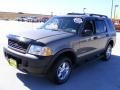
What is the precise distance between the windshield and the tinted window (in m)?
1.01

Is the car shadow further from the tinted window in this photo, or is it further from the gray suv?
the tinted window

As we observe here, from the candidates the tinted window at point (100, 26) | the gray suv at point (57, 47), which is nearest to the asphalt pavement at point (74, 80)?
the gray suv at point (57, 47)

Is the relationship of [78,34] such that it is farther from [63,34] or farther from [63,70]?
[63,70]

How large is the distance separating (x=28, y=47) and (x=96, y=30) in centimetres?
286

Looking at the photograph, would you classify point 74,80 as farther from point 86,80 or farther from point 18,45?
point 18,45

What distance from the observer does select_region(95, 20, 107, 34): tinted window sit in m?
6.73

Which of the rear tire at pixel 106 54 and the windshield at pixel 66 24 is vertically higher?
the windshield at pixel 66 24

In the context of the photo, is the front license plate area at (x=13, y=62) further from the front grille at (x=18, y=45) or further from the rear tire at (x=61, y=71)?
the rear tire at (x=61, y=71)

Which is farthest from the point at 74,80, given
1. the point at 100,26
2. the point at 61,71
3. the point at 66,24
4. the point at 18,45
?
the point at 100,26

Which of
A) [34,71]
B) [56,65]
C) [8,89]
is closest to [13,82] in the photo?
[8,89]

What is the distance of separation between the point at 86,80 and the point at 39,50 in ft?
5.93

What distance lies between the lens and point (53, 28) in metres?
6.02

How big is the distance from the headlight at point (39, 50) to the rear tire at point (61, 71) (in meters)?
0.45

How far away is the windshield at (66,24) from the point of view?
18.8ft
